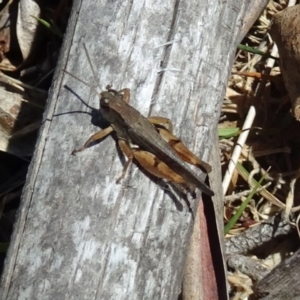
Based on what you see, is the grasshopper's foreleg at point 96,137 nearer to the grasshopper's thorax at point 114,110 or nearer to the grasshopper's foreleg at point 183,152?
the grasshopper's thorax at point 114,110

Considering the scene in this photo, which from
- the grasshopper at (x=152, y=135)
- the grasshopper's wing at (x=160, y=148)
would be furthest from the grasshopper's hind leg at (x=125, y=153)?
the grasshopper's wing at (x=160, y=148)

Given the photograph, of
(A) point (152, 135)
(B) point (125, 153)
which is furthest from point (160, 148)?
(B) point (125, 153)

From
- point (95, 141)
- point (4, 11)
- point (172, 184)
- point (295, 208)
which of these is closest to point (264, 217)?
point (295, 208)

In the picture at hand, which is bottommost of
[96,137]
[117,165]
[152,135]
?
[117,165]

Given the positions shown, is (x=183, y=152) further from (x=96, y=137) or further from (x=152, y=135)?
(x=96, y=137)

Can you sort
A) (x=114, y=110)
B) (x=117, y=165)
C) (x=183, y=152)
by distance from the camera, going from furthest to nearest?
(x=114, y=110) → (x=183, y=152) → (x=117, y=165)

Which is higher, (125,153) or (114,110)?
(114,110)
